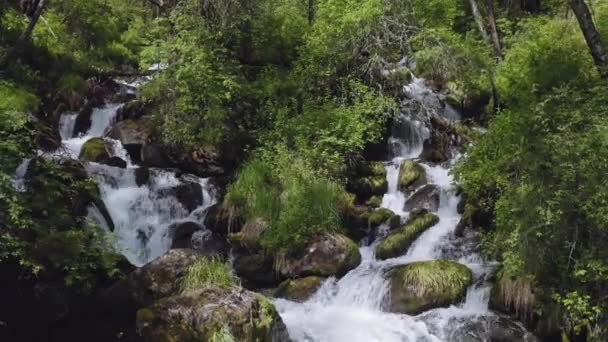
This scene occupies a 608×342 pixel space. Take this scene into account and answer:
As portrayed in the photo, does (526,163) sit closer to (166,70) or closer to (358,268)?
(358,268)

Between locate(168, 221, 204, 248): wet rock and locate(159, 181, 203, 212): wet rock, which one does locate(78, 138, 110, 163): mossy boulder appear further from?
locate(168, 221, 204, 248): wet rock

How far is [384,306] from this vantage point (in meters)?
10.8

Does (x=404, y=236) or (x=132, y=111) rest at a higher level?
(x=132, y=111)

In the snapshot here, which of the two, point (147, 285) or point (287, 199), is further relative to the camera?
point (287, 199)

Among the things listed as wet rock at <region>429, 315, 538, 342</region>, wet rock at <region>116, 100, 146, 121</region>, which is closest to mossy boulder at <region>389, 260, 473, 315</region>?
wet rock at <region>429, 315, 538, 342</region>

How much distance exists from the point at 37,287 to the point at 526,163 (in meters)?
8.63

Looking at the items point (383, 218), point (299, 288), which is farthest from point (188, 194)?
point (383, 218)

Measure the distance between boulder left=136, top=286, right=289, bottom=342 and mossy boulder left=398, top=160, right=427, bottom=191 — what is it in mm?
7120

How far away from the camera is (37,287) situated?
9.92 metres

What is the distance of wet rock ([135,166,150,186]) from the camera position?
575 inches

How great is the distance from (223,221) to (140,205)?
2.19 m

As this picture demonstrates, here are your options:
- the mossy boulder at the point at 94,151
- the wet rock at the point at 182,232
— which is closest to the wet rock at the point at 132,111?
the mossy boulder at the point at 94,151

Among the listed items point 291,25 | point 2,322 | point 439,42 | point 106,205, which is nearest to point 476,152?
point 439,42

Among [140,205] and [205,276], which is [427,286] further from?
[140,205]
